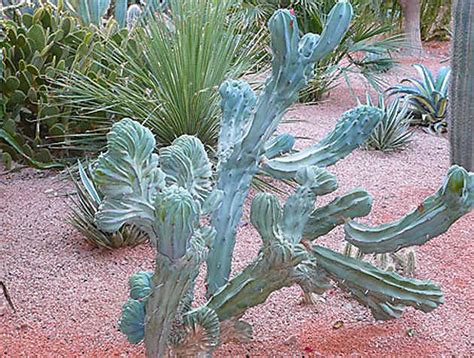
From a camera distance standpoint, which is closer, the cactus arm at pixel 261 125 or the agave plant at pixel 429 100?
the cactus arm at pixel 261 125

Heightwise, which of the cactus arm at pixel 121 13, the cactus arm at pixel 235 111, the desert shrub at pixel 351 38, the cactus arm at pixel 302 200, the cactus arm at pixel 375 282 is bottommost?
the desert shrub at pixel 351 38

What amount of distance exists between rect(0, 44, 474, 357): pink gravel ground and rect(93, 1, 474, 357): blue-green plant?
0.73 feet

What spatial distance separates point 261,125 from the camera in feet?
6.96

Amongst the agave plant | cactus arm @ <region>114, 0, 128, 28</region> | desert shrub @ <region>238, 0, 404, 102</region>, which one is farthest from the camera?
desert shrub @ <region>238, 0, 404, 102</region>

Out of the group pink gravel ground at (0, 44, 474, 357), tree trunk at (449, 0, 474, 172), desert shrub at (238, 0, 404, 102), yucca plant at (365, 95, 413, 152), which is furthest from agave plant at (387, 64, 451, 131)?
pink gravel ground at (0, 44, 474, 357)

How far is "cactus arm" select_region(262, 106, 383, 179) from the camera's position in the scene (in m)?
2.25

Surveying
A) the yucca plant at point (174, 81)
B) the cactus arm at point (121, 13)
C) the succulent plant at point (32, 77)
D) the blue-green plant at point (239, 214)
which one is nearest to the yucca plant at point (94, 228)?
the yucca plant at point (174, 81)

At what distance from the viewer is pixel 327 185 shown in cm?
204

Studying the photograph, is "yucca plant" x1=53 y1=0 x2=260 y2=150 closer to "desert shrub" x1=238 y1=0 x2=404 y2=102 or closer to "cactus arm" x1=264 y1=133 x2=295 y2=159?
"cactus arm" x1=264 y1=133 x2=295 y2=159

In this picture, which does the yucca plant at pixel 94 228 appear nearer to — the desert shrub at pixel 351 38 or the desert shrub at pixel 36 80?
the desert shrub at pixel 36 80

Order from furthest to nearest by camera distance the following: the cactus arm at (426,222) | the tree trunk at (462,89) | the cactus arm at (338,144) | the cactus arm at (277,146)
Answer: the tree trunk at (462,89)
the cactus arm at (277,146)
the cactus arm at (338,144)
the cactus arm at (426,222)

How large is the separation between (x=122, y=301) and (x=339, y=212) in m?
1.05

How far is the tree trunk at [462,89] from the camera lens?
412 cm

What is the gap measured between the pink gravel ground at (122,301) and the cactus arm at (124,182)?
0.81m
